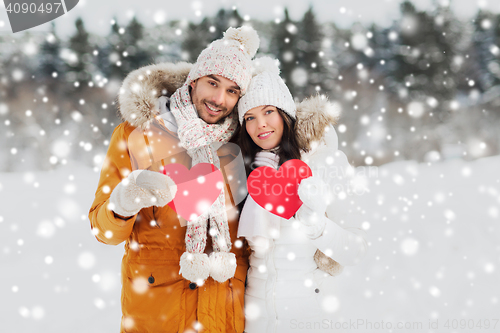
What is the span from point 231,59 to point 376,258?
2.92m

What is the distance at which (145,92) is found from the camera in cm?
164

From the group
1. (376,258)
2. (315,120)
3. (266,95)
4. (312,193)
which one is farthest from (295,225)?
(376,258)

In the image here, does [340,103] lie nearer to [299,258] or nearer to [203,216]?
[299,258]

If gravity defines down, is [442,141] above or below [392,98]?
below

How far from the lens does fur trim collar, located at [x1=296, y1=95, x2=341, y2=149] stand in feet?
5.32

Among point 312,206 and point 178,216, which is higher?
point 312,206

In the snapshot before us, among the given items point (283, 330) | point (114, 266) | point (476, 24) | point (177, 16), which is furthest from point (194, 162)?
point (476, 24)

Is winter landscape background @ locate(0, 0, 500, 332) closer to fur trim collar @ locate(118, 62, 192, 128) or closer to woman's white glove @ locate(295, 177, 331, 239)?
fur trim collar @ locate(118, 62, 192, 128)

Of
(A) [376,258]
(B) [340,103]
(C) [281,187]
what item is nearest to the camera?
(C) [281,187]

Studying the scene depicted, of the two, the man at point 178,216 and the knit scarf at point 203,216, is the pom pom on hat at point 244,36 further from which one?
the knit scarf at point 203,216

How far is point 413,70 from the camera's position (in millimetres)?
5164

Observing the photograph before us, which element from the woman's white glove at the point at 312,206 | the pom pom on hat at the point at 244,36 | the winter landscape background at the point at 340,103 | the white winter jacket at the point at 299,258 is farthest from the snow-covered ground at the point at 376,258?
the pom pom on hat at the point at 244,36

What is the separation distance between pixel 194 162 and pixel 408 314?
2.58m

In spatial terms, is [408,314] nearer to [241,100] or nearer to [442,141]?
[241,100]
